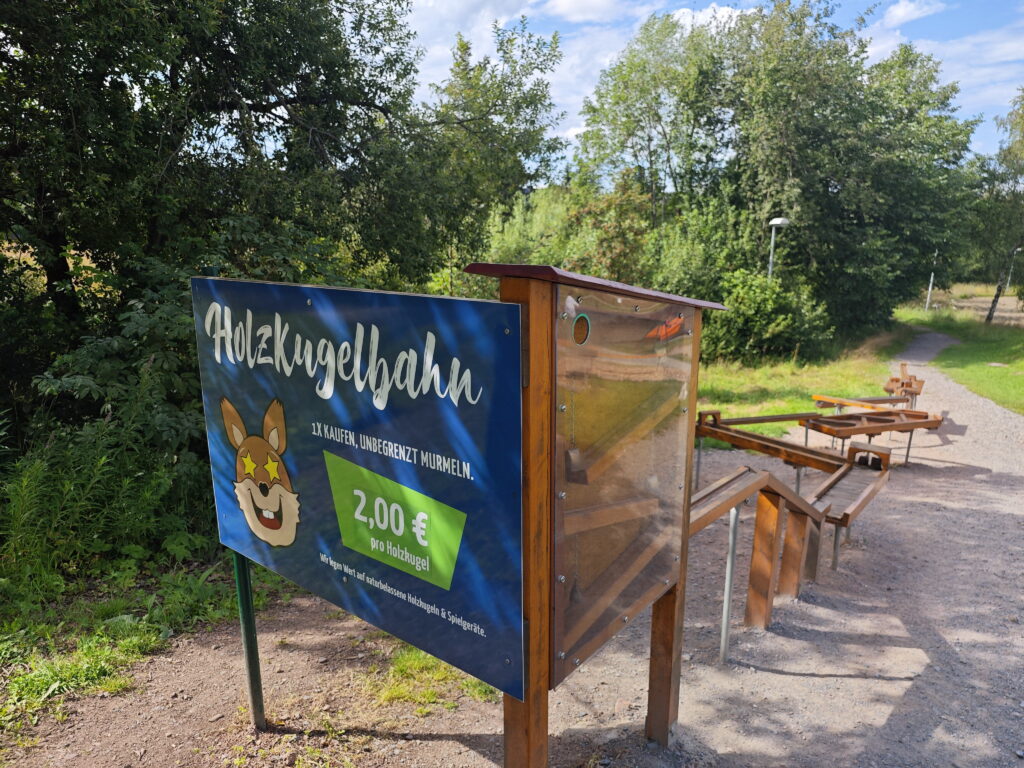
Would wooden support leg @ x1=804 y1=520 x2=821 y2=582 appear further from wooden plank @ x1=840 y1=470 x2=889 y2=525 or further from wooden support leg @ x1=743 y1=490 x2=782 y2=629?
wooden support leg @ x1=743 y1=490 x2=782 y2=629

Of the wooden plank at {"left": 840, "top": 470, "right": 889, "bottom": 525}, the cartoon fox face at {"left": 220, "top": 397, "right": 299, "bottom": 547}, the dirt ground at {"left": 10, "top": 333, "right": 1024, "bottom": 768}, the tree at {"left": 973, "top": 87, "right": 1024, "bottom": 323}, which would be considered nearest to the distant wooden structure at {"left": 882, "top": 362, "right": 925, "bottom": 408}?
the wooden plank at {"left": 840, "top": 470, "right": 889, "bottom": 525}

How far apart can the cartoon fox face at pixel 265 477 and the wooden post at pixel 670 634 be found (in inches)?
55.8

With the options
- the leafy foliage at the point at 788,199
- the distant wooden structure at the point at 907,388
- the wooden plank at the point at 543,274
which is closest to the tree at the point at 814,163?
the leafy foliage at the point at 788,199

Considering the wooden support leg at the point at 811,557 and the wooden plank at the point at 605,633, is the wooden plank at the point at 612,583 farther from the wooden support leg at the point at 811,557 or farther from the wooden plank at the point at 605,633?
the wooden support leg at the point at 811,557

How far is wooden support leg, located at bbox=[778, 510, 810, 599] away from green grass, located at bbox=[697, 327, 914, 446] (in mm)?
6583

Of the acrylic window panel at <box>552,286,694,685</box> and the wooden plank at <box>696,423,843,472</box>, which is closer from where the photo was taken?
the acrylic window panel at <box>552,286,694,685</box>

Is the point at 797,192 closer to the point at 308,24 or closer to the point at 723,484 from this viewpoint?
the point at 308,24

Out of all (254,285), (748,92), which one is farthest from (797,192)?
(254,285)

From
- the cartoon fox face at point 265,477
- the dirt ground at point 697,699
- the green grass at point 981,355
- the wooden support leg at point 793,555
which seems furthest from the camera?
the green grass at point 981,355

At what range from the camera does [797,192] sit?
2217 cm

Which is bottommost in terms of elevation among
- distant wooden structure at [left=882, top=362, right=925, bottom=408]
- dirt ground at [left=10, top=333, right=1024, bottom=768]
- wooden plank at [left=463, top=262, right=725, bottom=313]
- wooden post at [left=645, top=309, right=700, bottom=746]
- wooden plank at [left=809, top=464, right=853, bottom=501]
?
distant wooden structure at [left=882, top=362, right=925, bottom=408]

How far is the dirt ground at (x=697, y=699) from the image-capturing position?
2.73 m

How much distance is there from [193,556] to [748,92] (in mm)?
25192

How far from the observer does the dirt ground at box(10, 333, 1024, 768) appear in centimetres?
→ 273
